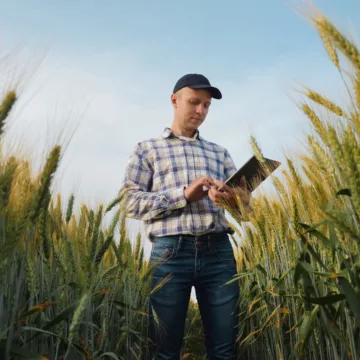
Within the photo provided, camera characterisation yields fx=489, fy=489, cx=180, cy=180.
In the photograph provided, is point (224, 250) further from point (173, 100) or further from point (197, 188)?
point (173, 100)

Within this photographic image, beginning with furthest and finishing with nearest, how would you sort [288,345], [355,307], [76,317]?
[288,345], [355,307], [76,317]

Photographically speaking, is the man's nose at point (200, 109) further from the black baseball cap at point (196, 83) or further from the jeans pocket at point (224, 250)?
the jeans pocket at point (224, 250)

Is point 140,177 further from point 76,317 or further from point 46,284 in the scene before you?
point 76,317

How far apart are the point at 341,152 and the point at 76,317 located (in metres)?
0.73

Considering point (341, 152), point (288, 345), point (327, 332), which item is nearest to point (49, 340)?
point (327, 332)

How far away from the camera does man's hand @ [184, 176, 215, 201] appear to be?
7.45 ft

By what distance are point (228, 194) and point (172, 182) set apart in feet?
1.52

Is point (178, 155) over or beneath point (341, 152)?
over

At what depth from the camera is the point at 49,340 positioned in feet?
4.72

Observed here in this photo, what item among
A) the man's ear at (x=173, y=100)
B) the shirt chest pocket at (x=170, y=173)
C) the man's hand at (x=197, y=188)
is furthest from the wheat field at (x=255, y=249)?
the man's ear at (x=173, y=100)

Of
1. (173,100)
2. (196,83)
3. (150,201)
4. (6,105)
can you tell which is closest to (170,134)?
(173,100)

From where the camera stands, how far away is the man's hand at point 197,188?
227 centimetres

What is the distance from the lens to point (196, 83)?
2.60 metres

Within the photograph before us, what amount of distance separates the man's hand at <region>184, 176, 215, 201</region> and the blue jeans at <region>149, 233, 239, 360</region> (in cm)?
21
